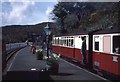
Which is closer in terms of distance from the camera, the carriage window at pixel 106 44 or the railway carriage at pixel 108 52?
the railway carriage at pixel 108 52

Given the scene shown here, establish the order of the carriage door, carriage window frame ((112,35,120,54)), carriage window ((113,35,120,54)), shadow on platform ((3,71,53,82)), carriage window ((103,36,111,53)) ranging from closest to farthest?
1. carriage window ((113,35,120,54))
2. shadow on platform ((3,71,53,82))
3. carriage window frame ((112,35,120,54))
4. carriage window ((103,36,111,53))
5. the carriage door

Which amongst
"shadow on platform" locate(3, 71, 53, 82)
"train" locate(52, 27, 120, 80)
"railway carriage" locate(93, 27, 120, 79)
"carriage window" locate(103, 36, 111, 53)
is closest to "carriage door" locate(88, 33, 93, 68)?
"train" locate(52, 27, 120, 80)

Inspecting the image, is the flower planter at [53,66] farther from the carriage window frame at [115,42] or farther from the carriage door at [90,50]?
the carriage door at [90,50]

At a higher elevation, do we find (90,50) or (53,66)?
(90,50)

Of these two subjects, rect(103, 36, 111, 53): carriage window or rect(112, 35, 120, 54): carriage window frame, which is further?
rect(103, 36, 111, 53): carriage window

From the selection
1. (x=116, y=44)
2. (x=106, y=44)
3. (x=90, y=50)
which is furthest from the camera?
(x=90, y=50)

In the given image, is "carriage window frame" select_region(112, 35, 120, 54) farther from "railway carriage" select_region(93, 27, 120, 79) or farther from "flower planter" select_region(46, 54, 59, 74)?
"flower planter" select_region(46, 54, 59, 74)

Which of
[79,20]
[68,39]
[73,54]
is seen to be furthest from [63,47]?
[79,20]

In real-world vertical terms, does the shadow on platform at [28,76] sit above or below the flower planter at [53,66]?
below

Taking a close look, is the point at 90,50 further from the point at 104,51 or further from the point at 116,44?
the point at 116,44

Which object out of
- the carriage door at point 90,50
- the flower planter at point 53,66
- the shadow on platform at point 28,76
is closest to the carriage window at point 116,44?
the shadow on platform at point 28,76

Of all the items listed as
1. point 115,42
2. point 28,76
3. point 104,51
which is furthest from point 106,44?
point 28,76

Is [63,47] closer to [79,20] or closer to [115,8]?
[115,8]

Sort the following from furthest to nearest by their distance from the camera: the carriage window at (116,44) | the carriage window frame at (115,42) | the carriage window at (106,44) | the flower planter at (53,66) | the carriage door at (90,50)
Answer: the carriage door at (90,50), the flower planter at (53,66), the carriage window at (106,44), the carriage window frame at (115,42), the carriage window at (116,44)
